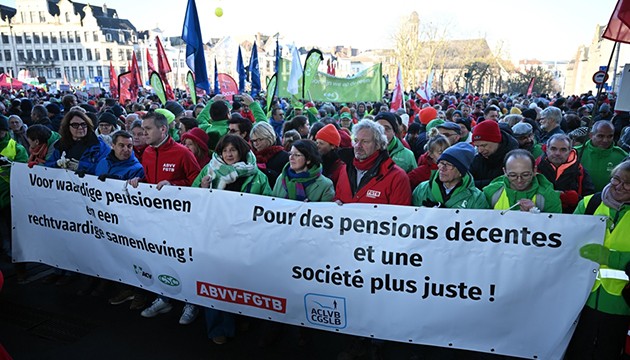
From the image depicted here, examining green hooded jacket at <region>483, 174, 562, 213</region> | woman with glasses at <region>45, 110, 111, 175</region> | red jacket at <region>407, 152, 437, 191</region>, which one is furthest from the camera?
woman with glasses at <region>45, 110, 111, 175</region>

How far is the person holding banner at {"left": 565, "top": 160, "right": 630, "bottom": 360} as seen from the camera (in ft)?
8.48

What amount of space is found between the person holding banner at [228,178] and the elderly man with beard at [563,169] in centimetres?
283

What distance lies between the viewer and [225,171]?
3.68 m

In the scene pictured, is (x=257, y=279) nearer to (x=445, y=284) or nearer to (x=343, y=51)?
(x=445, y=284)

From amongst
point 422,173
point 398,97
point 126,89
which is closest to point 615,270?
point 422,173

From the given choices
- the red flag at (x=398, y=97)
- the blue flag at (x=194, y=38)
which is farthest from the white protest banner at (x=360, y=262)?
the red flag at (x=398, y=97)

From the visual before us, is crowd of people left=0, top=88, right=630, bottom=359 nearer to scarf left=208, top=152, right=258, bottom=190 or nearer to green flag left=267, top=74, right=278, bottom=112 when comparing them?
scarf left=208, top=152, right=258, bottom=190

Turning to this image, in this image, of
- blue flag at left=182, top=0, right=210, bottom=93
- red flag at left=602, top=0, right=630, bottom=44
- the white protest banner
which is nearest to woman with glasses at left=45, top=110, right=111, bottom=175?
the white protest banner

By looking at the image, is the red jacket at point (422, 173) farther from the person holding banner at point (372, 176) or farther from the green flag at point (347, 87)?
the green flag at point (347, 87)

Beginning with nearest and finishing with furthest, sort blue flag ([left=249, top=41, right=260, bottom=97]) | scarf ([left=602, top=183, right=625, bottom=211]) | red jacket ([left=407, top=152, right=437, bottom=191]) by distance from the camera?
scarf ([left=602, top=183, right=625, bottom=211]) → red jacket ([left=407, top=152, right=437, bottom=191]) → blue flag ([left=249, top=41, right=260, bottom=97])

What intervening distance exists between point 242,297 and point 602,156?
4397mm

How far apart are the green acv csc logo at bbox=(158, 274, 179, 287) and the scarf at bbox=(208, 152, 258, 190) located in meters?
0.86

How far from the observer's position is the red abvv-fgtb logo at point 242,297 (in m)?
3.32

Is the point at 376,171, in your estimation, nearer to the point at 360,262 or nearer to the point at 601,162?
the point at 360,262
